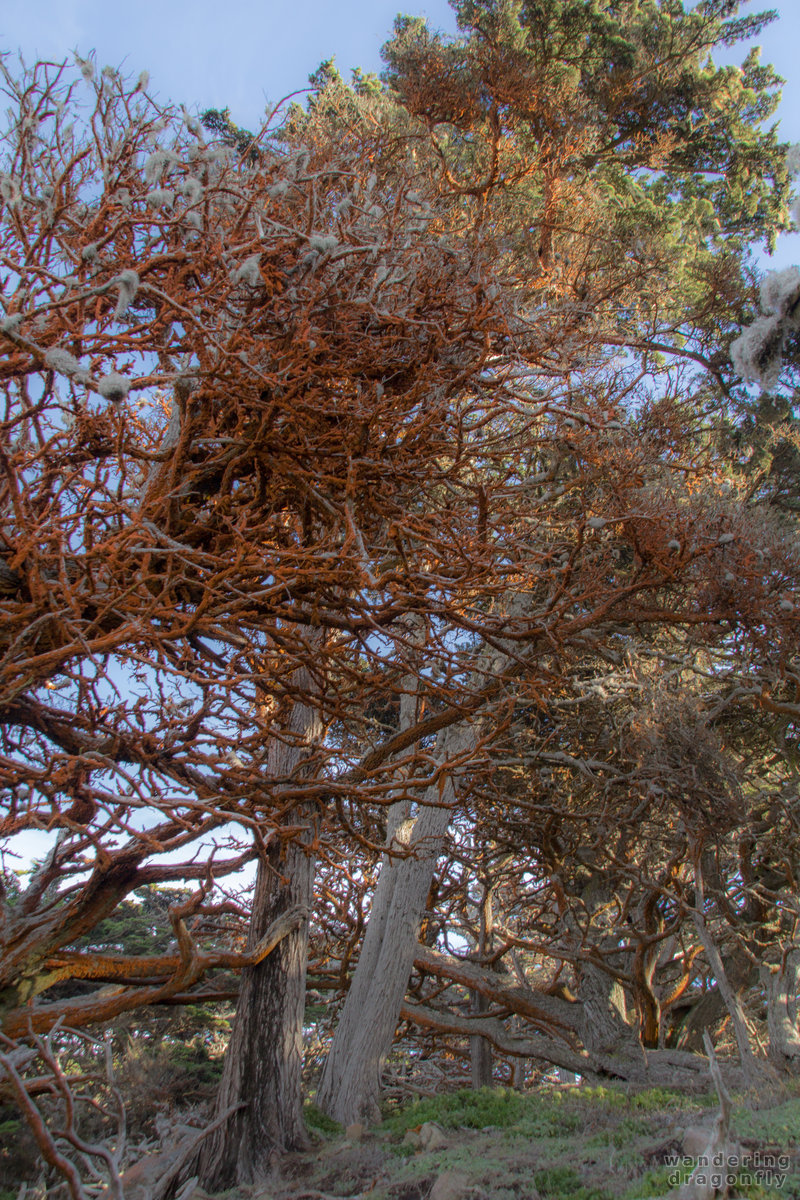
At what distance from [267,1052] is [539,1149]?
2.13 metres

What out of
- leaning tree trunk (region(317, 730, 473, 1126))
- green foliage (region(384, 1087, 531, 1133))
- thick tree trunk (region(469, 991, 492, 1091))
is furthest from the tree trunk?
green foliage (region(384, 1087, 531, 1133))

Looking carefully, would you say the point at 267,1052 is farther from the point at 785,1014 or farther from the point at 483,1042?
the point at 785,1014

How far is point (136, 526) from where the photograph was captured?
309 centimetres

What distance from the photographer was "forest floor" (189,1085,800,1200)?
3172mm

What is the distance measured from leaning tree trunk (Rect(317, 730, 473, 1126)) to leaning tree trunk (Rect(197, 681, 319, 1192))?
1.29 metres

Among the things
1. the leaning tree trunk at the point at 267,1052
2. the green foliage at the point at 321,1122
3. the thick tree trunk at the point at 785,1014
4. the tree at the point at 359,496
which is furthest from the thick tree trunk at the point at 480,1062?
the leaning tree trunk at the point at 267,1052

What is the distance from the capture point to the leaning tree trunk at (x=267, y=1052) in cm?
521

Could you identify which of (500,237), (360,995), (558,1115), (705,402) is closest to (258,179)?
(500,237)

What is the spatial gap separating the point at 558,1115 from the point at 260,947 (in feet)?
8.77

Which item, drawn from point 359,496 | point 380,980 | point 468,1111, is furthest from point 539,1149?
point 359,496

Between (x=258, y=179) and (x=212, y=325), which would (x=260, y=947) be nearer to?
(x=212, y=325)

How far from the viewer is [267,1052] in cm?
551

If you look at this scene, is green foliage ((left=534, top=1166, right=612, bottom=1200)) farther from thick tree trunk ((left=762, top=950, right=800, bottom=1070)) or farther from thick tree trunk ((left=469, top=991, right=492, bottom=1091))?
thick tree trunk ((left=469, top=991, right=492, bottom=1091))

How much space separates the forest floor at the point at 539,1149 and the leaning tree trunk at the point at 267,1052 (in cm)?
23
